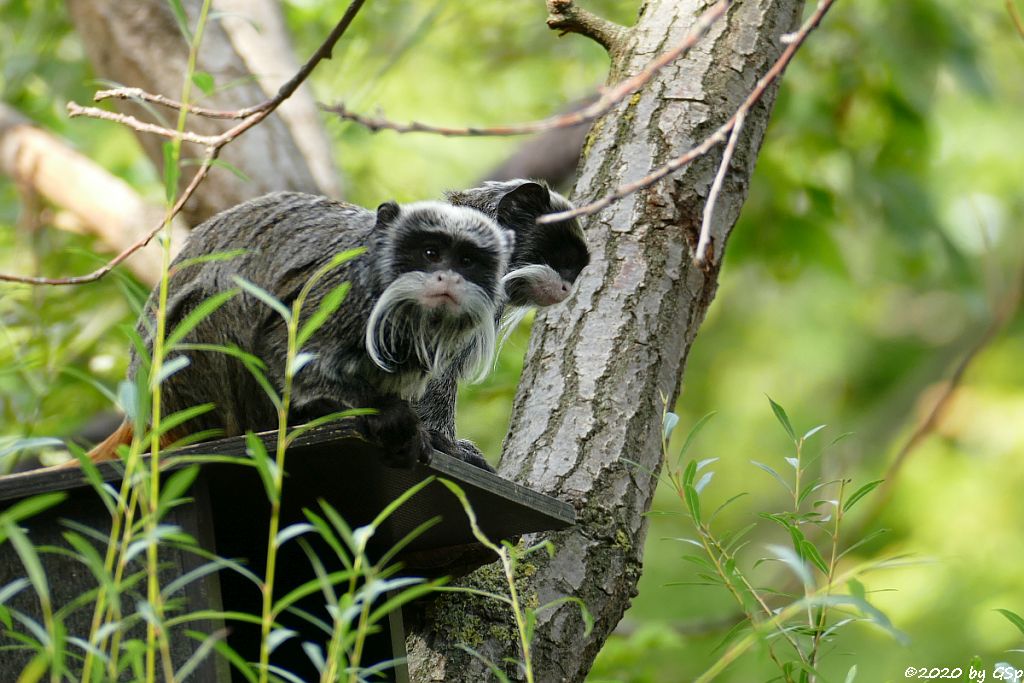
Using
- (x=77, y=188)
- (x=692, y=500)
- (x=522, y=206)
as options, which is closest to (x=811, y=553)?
(x=692, y=500)

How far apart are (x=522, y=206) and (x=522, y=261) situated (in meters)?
0.16

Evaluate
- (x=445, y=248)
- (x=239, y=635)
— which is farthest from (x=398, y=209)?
→ (x=239, y=635)

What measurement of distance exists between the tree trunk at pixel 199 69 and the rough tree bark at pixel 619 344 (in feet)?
4.97

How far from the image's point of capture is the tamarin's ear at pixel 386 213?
2.36 metres

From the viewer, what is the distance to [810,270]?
582cm

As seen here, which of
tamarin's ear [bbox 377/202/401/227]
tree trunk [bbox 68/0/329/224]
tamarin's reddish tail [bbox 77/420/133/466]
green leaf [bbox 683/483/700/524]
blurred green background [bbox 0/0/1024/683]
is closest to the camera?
green leaf [bbox 683/483/700/524]

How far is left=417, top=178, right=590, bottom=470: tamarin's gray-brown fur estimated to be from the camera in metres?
2.88

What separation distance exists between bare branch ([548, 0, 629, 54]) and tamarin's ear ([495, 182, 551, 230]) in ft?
1.63

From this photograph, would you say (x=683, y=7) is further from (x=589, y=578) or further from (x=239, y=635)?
(x=239, y=635)

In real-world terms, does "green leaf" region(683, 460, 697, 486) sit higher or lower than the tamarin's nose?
lower

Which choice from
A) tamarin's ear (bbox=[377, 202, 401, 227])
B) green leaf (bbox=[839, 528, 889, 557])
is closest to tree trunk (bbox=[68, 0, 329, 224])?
tamarin's ear (bbox=[377, 202, 401, 227])

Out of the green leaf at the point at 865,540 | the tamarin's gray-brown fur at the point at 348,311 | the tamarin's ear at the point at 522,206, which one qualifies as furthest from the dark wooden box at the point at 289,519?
the tamarin's ear at the point at 522,206

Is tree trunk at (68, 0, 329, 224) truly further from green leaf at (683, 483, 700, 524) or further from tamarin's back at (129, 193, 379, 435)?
green leaf at (683, 483, 700, 524)

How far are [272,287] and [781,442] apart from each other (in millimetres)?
6508
